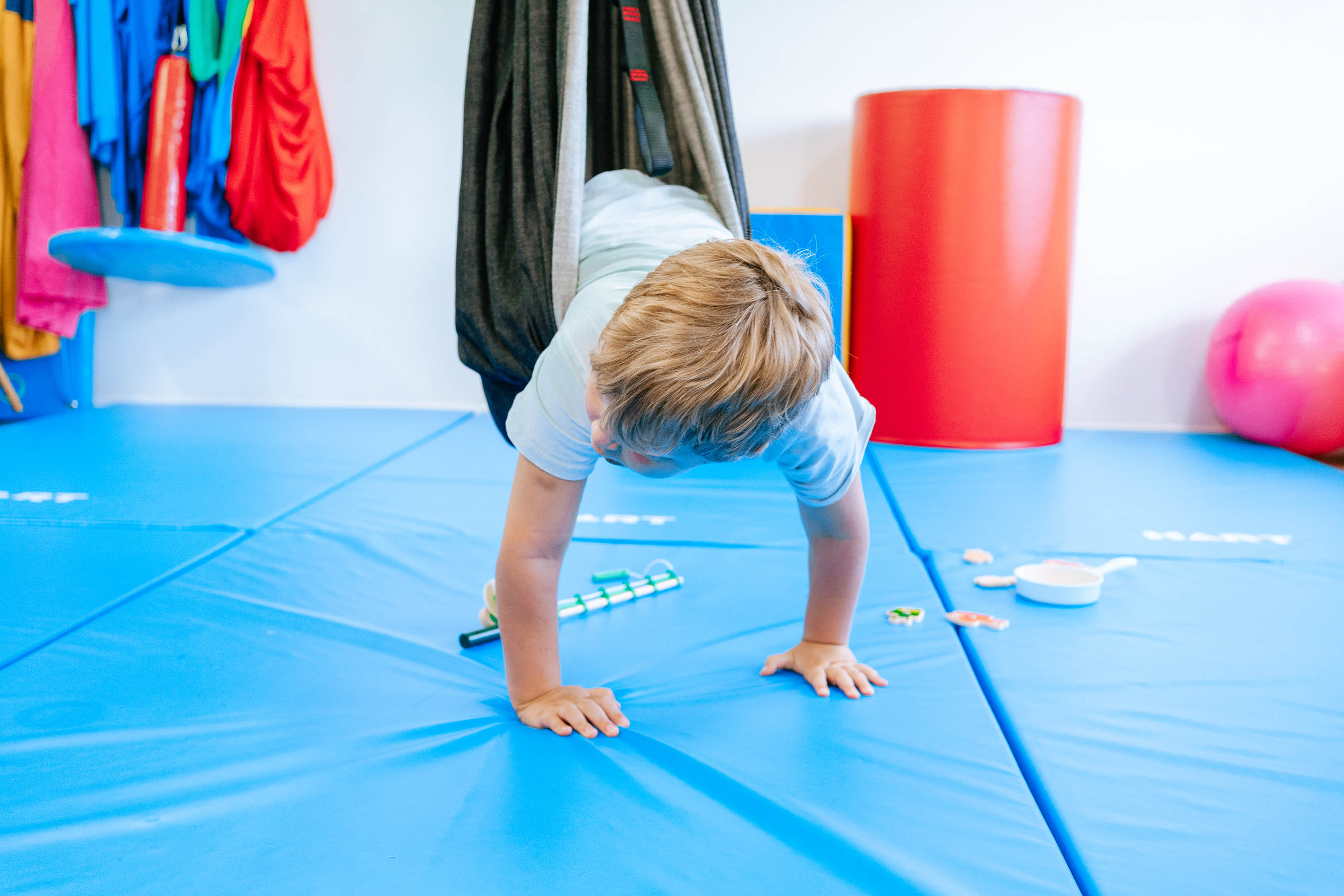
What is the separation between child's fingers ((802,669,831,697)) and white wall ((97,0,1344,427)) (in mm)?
2600

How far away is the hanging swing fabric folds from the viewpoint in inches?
52.7

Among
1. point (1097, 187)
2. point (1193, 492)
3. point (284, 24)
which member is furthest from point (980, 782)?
point (284, 24)

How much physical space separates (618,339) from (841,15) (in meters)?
3.01

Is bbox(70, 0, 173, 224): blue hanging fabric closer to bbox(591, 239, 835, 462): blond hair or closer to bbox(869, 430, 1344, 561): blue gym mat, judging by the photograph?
bbox(869, 430, 1344, 561): blue gym mat

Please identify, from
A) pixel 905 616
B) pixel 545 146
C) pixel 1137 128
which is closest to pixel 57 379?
pixel 545 146

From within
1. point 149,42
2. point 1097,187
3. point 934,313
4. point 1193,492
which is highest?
point 149,42

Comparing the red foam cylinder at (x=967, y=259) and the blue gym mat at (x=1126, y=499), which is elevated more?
the red foam cylinder at (x=967, y=259)

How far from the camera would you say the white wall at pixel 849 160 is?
3.28 meters

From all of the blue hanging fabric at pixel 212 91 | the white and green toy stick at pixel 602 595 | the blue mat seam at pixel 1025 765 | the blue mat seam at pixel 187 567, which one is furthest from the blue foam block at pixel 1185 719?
the blue hanging fabric at pixel 212 91

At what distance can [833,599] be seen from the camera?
4.06ft

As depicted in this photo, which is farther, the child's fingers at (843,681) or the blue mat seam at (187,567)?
the blue mat seam at (187,567)

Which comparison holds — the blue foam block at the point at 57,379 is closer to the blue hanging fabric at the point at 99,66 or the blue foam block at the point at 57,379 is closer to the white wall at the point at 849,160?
the white wall at the point at 849,160

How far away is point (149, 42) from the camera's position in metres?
3.34

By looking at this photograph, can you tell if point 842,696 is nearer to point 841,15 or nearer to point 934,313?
point 934,313
